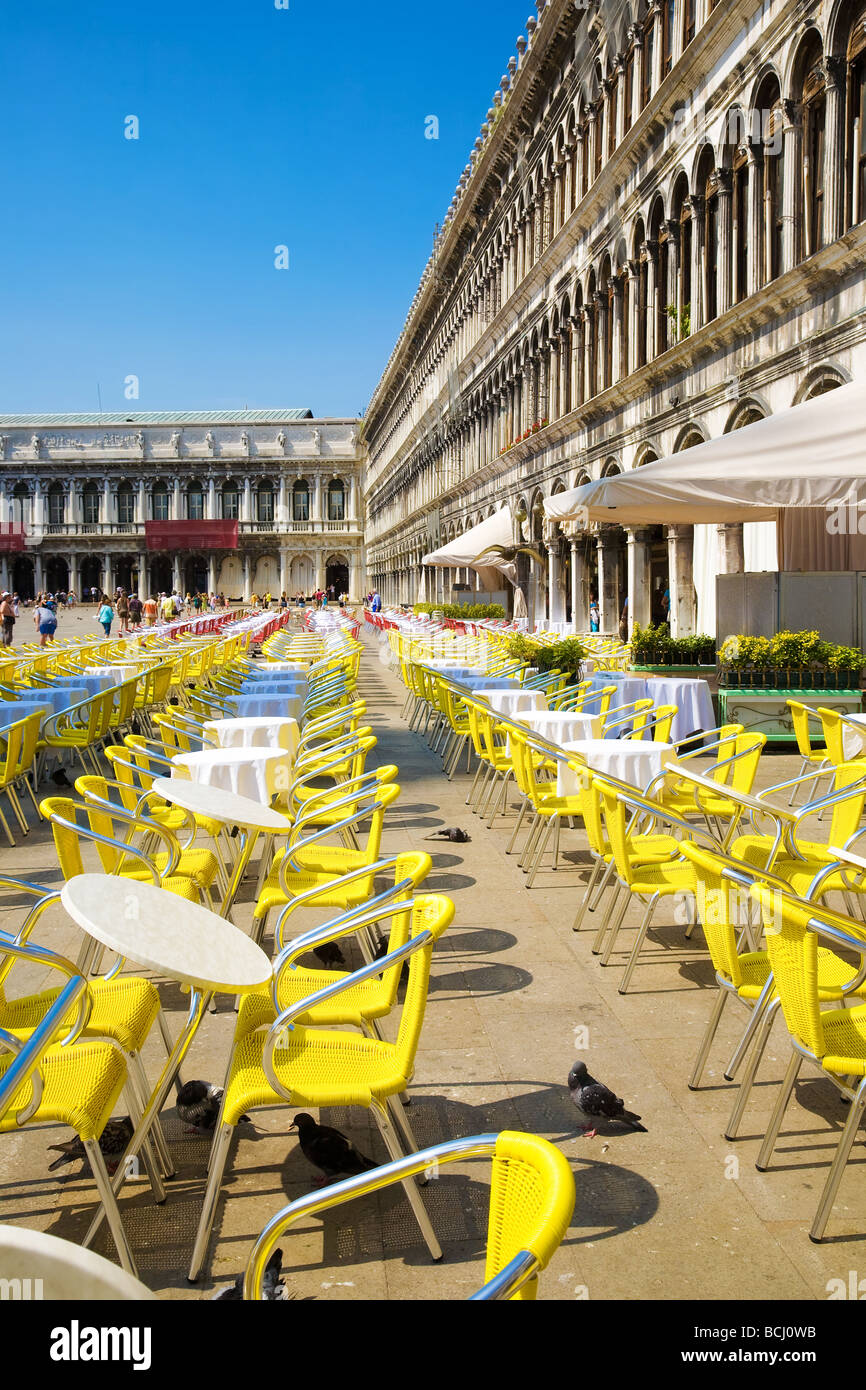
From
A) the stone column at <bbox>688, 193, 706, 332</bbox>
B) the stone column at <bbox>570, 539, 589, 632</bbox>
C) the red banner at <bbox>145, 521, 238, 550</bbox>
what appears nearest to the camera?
the stone column at <bbox>688, 193, 706, 332</bbox>

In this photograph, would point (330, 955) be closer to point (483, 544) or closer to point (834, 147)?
point (834, 147)

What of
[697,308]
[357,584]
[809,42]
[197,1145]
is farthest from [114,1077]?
[357,584]

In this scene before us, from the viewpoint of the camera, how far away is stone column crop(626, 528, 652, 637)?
21.6 meters

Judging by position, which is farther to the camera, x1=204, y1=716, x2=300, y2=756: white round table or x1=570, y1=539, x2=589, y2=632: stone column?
x1=570, y1=539, x2=589, y2=632: stone column

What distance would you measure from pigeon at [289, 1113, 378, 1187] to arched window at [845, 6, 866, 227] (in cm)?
1267

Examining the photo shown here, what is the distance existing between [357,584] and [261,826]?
9345 cm

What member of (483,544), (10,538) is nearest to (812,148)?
(483,544)

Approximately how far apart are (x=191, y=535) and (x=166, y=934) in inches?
3599

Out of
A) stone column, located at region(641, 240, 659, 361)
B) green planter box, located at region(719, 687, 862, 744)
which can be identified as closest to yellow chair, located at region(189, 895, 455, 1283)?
green planter box, located at region(719, 687, 862, 744)

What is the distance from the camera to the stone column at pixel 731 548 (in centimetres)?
1673

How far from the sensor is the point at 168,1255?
2811 mm

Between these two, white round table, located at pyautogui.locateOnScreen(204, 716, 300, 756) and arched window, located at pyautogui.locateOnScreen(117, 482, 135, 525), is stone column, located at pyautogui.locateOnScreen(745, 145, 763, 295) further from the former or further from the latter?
arched window, located at pyautogui.locateOnScreen(117, 482, 135, 525)

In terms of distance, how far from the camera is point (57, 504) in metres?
97.9

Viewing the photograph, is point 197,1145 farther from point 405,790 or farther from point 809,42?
point 809,42
